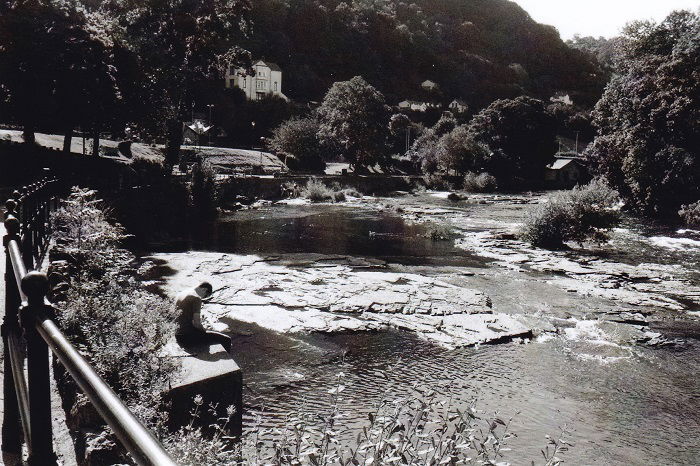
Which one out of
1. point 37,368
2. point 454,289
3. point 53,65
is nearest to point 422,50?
point 53,65

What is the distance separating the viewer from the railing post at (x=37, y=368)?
216 centimetres

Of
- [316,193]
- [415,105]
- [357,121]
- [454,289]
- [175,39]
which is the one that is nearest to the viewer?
[454,289]

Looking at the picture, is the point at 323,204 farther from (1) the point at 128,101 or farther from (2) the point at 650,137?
(2) the point at 650,137

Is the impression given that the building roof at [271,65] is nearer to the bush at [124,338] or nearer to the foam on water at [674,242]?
the foam on water at [674,242]

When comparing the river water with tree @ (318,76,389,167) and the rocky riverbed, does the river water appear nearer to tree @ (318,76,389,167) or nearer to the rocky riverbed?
the rocky riverbed

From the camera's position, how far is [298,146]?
193ft

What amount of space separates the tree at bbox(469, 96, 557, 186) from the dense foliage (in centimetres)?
3552

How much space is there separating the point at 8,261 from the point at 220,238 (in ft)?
65.7

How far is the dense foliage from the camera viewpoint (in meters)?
101

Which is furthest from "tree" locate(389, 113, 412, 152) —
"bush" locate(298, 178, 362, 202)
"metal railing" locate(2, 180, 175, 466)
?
"metal railing" locate(2, 180, 175, 466)

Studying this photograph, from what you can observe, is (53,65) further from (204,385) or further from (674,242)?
(674,242)

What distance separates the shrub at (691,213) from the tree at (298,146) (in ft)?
116

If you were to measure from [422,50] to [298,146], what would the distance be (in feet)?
261

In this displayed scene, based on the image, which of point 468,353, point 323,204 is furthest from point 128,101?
point 468,353
